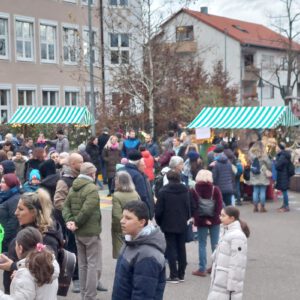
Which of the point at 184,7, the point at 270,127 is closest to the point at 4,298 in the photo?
the point at 270,127

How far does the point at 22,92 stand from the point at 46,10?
5.37 m

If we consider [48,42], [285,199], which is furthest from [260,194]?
[48,42]

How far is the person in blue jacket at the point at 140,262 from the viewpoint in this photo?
4648mm

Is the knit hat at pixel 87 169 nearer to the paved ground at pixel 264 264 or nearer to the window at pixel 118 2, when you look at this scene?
the paved ground at pixel 264 264

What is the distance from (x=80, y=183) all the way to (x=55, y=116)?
20.9 metres

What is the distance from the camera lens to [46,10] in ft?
127

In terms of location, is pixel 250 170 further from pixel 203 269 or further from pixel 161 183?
pixel 203 269

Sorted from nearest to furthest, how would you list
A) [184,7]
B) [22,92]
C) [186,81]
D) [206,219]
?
1. [206,219]
2. [184,7]
3. [186,81]
4. [22,92]

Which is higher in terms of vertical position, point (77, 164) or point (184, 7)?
point (184, 7)

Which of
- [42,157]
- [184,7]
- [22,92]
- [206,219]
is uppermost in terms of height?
[184,7]

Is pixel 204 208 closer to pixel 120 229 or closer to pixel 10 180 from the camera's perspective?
pixel 120 229

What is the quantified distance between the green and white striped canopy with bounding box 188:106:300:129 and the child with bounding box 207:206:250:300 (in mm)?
13968

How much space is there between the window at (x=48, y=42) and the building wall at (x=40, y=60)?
0.23 meters

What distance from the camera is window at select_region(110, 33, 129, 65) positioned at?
29.0 meters
